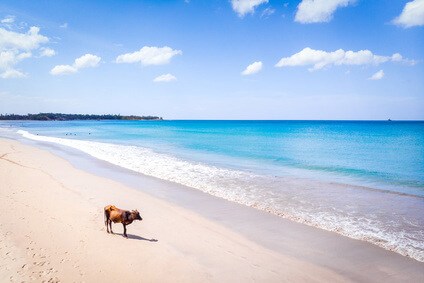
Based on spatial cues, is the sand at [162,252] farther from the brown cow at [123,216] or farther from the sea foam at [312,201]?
the sea foam at [312,201]

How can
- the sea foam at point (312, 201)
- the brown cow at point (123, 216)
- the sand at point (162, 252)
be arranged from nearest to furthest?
the sand at point (162, 252) < the brown cow at point (123, 216) < the sea foam at point (312, 201)

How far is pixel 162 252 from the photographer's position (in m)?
7.48

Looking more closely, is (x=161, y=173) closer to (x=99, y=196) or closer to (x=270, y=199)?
(x=99, y=196)

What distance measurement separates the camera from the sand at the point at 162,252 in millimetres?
6500

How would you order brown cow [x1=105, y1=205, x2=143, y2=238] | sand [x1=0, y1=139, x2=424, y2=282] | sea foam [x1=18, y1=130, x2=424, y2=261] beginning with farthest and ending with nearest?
sea foam [x1=18, y1=130, x2=424, y2=261] < brown cow [x1=105, y1=205, x2=143, y2=238] < sand [x1=0, y1=139, x2=424, y2=282]

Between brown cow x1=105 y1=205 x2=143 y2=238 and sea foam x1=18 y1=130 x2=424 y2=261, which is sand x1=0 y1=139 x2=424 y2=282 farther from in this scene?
sea foam x1=18 y1=130 x2=424 y2=261

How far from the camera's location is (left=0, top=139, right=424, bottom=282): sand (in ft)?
21.3

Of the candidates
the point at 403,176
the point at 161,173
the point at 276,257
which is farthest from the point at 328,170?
the point at 276,257

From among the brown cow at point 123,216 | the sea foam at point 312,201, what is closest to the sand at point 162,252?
the brown cow at point 123,216

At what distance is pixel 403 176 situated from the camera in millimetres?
20938

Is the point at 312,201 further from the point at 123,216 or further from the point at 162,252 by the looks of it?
the point at 123,216

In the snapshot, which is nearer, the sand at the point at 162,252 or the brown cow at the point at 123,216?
the sand at the point at 162,252

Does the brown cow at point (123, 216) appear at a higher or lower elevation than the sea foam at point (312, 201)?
higher

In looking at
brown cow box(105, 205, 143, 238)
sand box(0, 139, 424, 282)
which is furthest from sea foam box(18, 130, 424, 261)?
brown cow box(105, 205, 143, 238)
